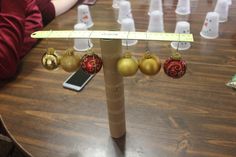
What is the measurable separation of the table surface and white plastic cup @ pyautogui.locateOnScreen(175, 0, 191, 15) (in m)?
0.20

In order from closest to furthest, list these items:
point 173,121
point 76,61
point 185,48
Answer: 1. point 76,61
2. point 173,121
3. point 185,48

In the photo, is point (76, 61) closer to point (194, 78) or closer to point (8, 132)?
point (8, 132)

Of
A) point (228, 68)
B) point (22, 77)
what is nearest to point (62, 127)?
point (22, 77)

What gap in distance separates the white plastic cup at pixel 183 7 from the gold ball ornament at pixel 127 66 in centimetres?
62

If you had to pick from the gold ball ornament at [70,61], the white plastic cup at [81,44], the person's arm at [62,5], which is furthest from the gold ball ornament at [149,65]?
the person's arm at [62,5]

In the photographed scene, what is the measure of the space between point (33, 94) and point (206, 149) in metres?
0.44

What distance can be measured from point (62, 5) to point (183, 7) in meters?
0.47

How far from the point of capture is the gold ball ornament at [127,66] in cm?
50

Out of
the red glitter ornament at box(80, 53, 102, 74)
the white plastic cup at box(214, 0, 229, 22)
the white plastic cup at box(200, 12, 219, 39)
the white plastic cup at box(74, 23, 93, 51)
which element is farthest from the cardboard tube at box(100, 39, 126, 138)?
the white plastic cup at box(214, 0, 229, 22)

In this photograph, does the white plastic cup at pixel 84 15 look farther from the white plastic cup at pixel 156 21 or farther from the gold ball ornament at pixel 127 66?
the gold ball ornament at pixel 127 66

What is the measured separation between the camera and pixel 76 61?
1.77 ft

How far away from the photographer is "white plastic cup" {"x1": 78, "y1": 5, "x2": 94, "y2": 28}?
1.00 metres

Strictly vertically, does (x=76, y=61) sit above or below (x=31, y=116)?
above

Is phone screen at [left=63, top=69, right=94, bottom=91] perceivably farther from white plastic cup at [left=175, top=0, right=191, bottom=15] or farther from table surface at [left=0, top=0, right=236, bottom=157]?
white plastic cup at [left=175, top=0, right=191, bottom=15]
